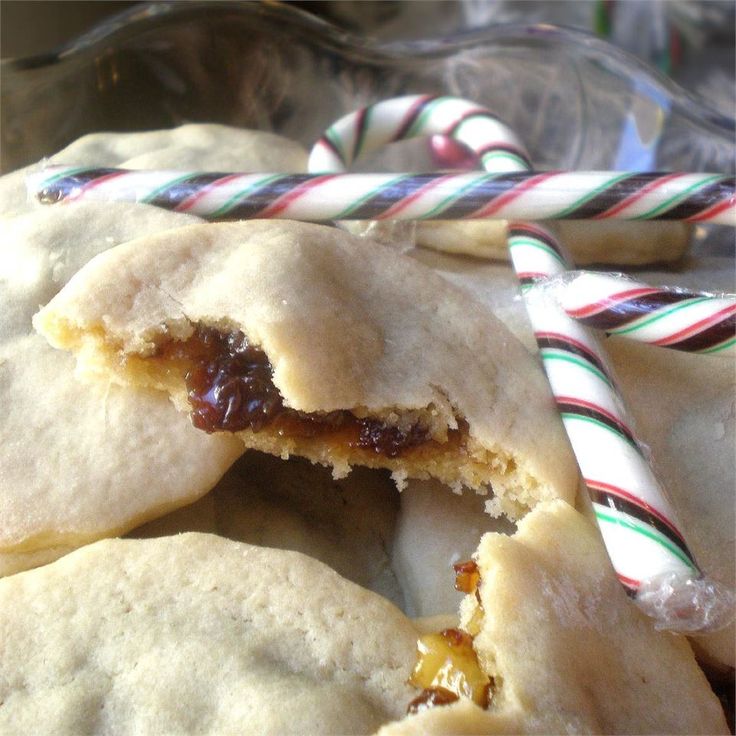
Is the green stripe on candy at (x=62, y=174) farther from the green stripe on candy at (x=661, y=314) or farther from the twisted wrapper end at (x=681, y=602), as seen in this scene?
the twisted wrapper end at (x=681, y=602)

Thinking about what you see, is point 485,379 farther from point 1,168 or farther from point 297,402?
point 1,168

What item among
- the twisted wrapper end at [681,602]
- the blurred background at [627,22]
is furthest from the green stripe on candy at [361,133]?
the blurred background at [627,22]

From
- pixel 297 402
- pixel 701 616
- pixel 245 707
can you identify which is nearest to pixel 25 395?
pixel 297 402

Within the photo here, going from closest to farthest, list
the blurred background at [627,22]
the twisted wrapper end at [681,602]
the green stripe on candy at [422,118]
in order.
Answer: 1. the twisted wrapper end at [681,602]
2. the green stripe on candy at [422,118]
3. the blurred background at [627,22]

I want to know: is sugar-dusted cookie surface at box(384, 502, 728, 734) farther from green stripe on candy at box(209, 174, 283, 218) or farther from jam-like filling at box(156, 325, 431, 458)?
green stripe on candy at box(209, 174, 283, 218)

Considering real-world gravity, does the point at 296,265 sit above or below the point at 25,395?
A: above

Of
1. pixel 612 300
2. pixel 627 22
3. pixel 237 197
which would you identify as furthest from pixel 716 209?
pixel 627 22

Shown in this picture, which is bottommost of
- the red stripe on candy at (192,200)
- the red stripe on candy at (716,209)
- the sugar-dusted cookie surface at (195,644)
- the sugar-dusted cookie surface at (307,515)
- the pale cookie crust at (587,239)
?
the sugar-dusted cookie surface at (307,515)

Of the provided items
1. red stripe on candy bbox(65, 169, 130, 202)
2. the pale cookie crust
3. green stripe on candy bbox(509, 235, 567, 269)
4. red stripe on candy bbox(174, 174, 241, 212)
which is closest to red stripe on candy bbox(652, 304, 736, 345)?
green stripe on candy bbox(509, 235, 567, 269)

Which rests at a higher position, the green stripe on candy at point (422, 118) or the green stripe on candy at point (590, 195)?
the green stripe on candy at point (590, 195)
